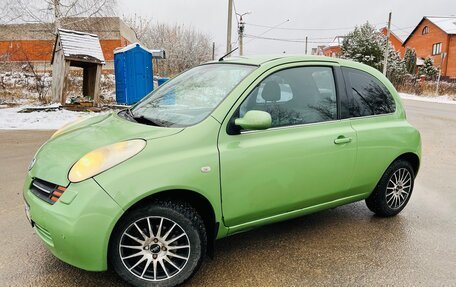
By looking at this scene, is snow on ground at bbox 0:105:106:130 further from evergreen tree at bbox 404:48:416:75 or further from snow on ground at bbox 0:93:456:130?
evergreen tree at bbox 404:48:416:75

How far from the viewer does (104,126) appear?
10.4 feet

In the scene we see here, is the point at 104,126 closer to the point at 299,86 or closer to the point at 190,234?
the point at 190,234

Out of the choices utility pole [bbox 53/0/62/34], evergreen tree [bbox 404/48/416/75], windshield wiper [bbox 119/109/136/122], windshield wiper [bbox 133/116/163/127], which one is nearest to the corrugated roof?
utility pole [bbox 53/0/62/34]

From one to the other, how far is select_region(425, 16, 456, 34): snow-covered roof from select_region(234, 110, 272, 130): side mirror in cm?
5123

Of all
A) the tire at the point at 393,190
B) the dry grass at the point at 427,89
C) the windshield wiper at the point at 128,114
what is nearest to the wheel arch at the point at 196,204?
the windshield wiper at the point at 128,114

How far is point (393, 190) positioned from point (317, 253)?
1.31 m

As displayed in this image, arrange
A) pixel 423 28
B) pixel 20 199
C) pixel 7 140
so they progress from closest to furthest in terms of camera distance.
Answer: pixel 20 199 < pixel 7 140 < pixel 423 28

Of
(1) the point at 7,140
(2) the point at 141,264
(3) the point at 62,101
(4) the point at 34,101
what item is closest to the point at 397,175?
(2) the point at 141,264

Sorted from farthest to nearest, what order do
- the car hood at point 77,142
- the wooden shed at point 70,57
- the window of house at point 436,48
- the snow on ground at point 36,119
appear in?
the window of house at point 436,48
the wooden shed at point 70,57
the snow on ground at point 36,119
the car hood at point 77,142

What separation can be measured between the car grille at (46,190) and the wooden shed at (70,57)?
9.59 m

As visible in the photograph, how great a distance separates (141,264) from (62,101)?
10.5 m

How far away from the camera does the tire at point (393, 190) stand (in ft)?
13.0

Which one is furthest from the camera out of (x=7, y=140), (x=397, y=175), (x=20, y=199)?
(x=7, y=140)

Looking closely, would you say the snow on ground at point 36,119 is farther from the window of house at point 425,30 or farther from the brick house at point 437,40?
the window of house at point 425,30
